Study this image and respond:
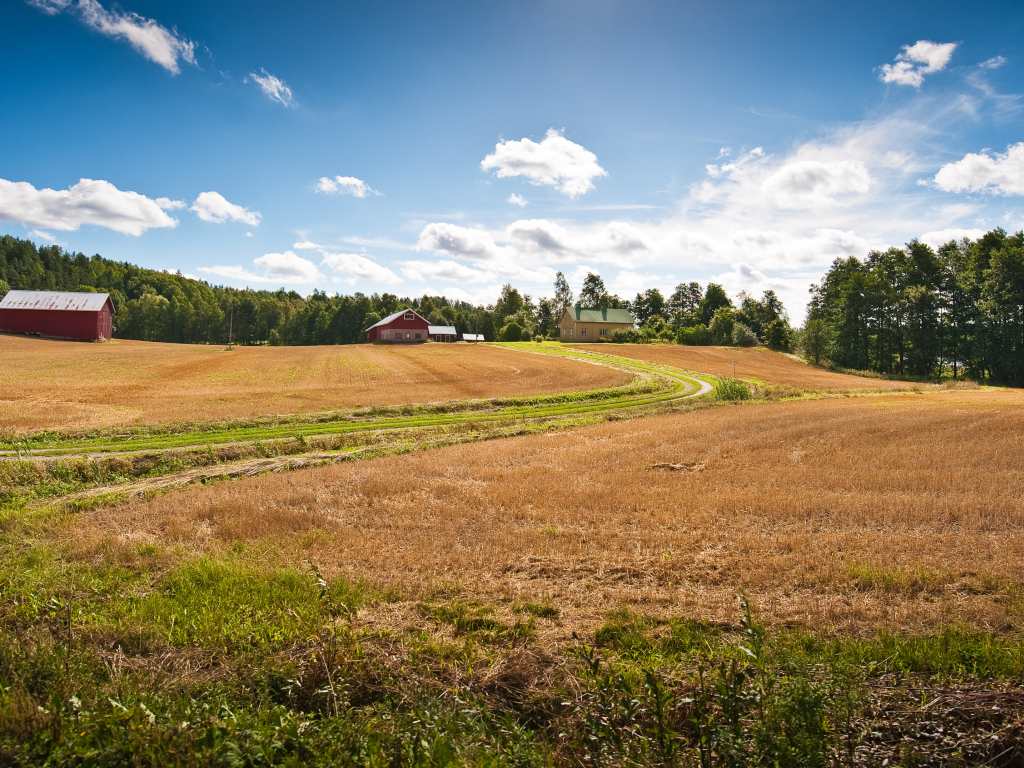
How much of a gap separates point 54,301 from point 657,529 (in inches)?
4259

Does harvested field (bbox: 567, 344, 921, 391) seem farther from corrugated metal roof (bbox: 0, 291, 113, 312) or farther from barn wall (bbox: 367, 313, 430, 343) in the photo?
corrugated metal roof (bbox: 0, 291, 113, 312)

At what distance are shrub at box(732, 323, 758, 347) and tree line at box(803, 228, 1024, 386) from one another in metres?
17.9

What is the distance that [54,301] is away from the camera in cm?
8494

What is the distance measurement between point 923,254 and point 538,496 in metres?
87.6

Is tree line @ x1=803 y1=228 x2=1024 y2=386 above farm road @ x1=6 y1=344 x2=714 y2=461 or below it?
above

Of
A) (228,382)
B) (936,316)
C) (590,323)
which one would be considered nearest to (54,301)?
(228,382)

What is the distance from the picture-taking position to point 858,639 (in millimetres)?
6574

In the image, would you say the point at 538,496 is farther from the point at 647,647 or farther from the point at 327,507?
the point at 647,647

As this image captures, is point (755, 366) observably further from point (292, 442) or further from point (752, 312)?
point (292, 442)

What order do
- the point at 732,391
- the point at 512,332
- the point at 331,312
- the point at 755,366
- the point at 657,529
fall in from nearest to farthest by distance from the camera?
the point at 657,529 < the point at 732,391 < the point at 755,366 < the point at 512,332 < the point at 331,312

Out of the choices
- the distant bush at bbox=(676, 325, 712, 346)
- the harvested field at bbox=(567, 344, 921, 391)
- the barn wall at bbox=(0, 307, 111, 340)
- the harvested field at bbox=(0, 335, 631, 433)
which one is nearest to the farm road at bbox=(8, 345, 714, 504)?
the harvested field at bbox=(0, 335, 631, 433)

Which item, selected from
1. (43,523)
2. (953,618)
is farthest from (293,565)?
(953,618)

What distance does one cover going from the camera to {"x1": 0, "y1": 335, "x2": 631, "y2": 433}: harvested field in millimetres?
28172

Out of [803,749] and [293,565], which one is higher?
[803,749]
